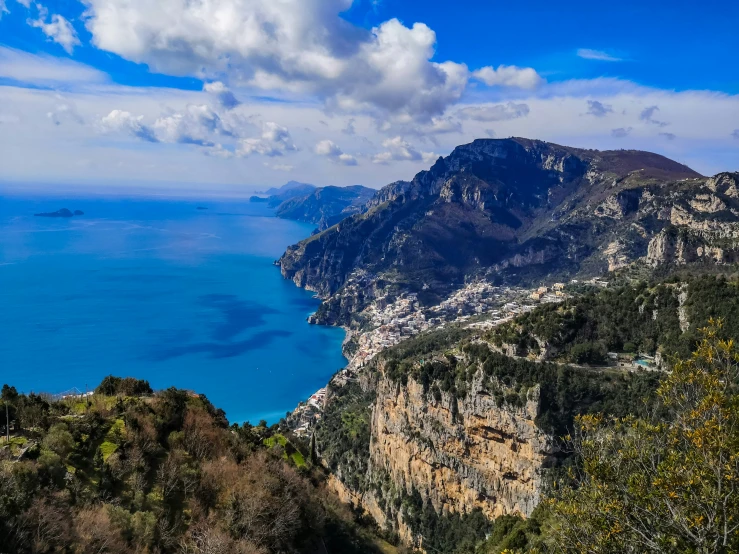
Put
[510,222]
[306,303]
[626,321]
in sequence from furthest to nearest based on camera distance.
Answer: [510,222]
[306,303]
[626,321]

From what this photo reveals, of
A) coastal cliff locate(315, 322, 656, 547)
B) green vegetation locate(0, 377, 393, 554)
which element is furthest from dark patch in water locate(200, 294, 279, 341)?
green vegetation locate(0, 377, 393, 554)

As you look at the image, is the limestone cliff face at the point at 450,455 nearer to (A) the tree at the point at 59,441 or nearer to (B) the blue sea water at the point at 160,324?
(A) the tree at the point at 59,441

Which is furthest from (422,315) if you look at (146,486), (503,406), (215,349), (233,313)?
(146,486)

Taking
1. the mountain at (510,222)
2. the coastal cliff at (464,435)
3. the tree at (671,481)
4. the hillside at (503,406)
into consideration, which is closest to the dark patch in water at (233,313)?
the mountain at (510,222)

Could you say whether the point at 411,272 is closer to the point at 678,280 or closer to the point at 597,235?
the point at 597,235

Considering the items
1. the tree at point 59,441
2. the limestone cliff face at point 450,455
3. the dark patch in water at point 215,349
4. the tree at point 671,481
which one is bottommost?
the dark patch in water at point 215,349

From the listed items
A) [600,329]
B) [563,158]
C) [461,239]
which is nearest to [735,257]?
[600,329]

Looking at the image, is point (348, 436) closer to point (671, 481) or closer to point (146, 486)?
point (146, 486)
